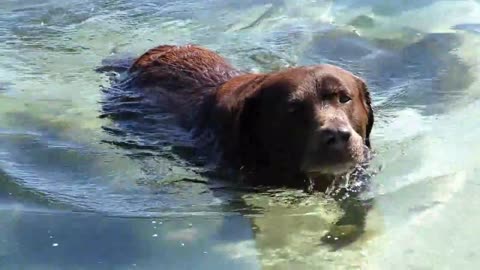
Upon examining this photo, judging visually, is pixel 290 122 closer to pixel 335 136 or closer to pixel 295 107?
pixel 295 107

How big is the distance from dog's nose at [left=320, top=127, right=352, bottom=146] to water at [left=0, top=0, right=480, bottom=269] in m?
0.38

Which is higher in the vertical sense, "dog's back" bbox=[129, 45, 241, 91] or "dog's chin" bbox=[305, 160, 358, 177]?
"dog's back" bbox=[129, 45, 241, 91]

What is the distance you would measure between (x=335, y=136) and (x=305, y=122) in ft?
0.81

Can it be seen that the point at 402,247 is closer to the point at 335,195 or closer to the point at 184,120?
the point at 335,195

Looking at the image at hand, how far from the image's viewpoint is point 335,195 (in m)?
4.93

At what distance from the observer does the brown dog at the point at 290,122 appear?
15.4 ft

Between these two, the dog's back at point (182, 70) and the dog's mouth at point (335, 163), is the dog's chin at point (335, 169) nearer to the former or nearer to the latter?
the dog's mouth at point (335, 163)

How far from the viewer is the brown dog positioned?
185 inches

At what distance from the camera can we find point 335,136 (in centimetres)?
459

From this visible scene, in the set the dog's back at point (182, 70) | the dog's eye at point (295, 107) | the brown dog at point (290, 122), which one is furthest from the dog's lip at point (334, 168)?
the dog's back at point (182, 70)

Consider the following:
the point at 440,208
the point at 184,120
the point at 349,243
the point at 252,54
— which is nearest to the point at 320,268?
the point at 349,243

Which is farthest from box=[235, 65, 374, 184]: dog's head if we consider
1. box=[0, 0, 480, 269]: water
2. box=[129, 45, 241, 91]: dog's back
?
box=[129, 45, 241, 91]: dog's back

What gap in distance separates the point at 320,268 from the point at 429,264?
478 millimetres

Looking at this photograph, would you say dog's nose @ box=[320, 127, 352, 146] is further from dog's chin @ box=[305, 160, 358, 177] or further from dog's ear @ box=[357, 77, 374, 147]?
dog's ear @ box=[357, 77, 374, 147]
